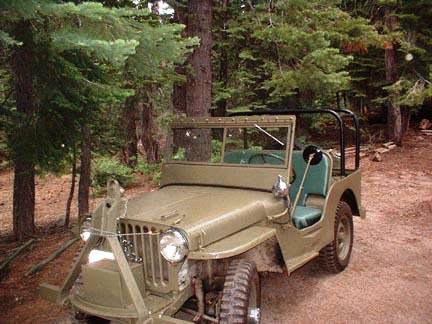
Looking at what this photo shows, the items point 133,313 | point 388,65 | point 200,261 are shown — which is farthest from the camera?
point 388,65

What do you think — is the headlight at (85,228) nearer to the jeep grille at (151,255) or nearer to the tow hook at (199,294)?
the jeep grille at (151,255)

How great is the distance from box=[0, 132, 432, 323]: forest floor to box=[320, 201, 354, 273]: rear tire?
0.44 ft

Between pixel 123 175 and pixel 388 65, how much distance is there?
29.0ft

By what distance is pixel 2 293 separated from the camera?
520cm

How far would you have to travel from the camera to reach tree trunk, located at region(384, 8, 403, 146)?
13320 mm

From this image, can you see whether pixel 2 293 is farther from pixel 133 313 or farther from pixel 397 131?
pixel 397 131

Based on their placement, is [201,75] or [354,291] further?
[201,75]

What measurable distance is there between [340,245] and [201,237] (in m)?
3.14

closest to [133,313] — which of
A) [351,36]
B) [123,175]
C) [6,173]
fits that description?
[351,36]

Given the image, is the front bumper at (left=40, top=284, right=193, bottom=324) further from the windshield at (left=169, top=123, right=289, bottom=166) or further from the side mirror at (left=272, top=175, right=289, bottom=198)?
the windshield at (left=169, top=123, right=289, bottom=166)

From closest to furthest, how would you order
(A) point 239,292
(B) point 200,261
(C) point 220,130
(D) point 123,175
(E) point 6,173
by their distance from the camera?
1. (A) point 239,292
2. (B) point 200,261
3. (C) point 220,130
4. (D) point 123,175
5. (E) point 6,173

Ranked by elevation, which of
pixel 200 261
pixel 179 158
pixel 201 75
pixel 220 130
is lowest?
pixel 200 261

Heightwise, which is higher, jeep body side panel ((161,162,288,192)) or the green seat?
the green seat

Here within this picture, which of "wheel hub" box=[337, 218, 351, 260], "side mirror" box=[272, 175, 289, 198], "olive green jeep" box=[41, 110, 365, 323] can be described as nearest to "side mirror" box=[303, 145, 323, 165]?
"olive green jeep" box=[41, 110, 365, 323]
